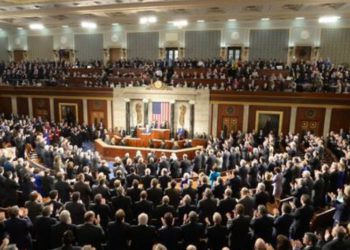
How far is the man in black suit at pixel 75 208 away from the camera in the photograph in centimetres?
586

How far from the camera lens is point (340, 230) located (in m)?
4.57

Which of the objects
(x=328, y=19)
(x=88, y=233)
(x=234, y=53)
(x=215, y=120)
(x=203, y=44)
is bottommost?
(x=215, y=120)

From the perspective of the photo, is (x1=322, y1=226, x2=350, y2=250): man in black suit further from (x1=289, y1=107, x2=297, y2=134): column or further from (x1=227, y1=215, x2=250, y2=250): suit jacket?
(x1=289, y1=107, x2=297, y2=134): column

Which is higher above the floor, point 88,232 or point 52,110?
point 88,232

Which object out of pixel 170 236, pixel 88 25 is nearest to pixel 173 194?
pixel 170 236

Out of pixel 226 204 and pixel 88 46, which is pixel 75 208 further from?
pixel 88 46

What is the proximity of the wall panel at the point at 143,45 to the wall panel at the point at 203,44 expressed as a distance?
8.89 feet

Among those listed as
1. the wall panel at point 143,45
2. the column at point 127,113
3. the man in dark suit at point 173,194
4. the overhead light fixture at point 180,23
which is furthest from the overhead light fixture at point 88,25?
the man in dark suit at point 173,194

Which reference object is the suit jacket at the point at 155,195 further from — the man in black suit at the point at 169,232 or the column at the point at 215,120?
the column at the point at 215,120

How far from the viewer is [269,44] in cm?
2403

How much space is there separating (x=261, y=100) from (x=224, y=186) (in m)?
12.0

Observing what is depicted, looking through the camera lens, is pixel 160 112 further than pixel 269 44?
No

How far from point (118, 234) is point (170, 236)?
839 millimetres

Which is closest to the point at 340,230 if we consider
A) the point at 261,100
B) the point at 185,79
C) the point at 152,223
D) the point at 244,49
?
the point at 152,223
